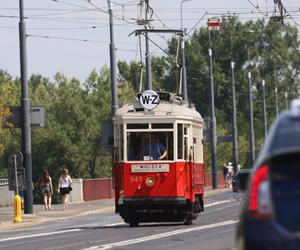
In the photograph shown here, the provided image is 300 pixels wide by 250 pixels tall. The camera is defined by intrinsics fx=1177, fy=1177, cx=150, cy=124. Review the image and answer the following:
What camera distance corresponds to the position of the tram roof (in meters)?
29.7

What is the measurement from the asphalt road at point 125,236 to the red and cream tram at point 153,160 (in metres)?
0.68

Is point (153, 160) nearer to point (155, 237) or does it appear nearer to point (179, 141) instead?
point (179, 141)

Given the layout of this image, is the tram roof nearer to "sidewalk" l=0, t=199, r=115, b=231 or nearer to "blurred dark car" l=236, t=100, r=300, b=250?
"sidewalk" l=0, t=199, r=115, b=231

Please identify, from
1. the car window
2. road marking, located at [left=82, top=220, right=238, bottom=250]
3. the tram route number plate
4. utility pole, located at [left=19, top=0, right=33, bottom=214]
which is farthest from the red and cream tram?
the car window

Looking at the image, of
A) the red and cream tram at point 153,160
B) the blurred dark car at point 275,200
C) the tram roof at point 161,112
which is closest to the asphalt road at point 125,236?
the red and cream tram at point 153,160

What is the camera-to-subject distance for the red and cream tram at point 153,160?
97.2ft

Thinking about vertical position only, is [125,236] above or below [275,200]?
below

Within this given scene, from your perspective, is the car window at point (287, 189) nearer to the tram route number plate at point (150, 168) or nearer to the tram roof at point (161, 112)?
the tram roof at point (161, 112)

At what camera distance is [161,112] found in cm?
2991

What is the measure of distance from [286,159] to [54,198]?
5863cm

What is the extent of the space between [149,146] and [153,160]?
0.37 meters

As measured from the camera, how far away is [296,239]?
26.5 ft

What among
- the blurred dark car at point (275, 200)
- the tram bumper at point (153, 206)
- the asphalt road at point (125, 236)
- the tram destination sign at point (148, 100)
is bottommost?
the asphalt road at point (125, 236)

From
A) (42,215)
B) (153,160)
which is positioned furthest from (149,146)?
(42,215)
